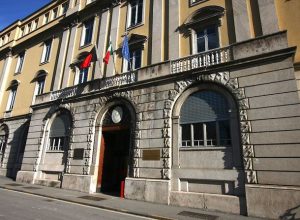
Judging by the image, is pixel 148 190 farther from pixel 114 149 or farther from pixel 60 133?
pixel 60 133

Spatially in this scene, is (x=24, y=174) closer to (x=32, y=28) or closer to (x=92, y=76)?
(x=92, y=76)

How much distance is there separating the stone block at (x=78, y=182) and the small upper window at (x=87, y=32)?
12254mm

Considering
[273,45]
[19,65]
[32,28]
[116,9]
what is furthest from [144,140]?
[32,28]

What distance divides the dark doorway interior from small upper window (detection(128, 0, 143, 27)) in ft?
30.0

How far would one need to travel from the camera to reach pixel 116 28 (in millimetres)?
19109

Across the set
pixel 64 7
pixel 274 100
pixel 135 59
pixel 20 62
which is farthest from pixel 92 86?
pixel 20 62

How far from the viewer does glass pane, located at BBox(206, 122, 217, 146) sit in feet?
37.9

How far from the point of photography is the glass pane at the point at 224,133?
1119 cm

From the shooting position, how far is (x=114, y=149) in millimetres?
16641

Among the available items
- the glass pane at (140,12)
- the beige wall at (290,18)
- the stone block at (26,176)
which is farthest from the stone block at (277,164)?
the stone block at (26,176)

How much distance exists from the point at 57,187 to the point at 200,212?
10790 mm

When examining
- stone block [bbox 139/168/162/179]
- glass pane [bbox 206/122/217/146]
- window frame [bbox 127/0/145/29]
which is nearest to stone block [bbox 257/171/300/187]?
glass pane [bbox 206/122/217/146]

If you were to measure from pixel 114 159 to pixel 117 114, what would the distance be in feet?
11.5

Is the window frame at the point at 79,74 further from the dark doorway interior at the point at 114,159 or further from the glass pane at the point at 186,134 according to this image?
the glass pane at the point at 186,134
